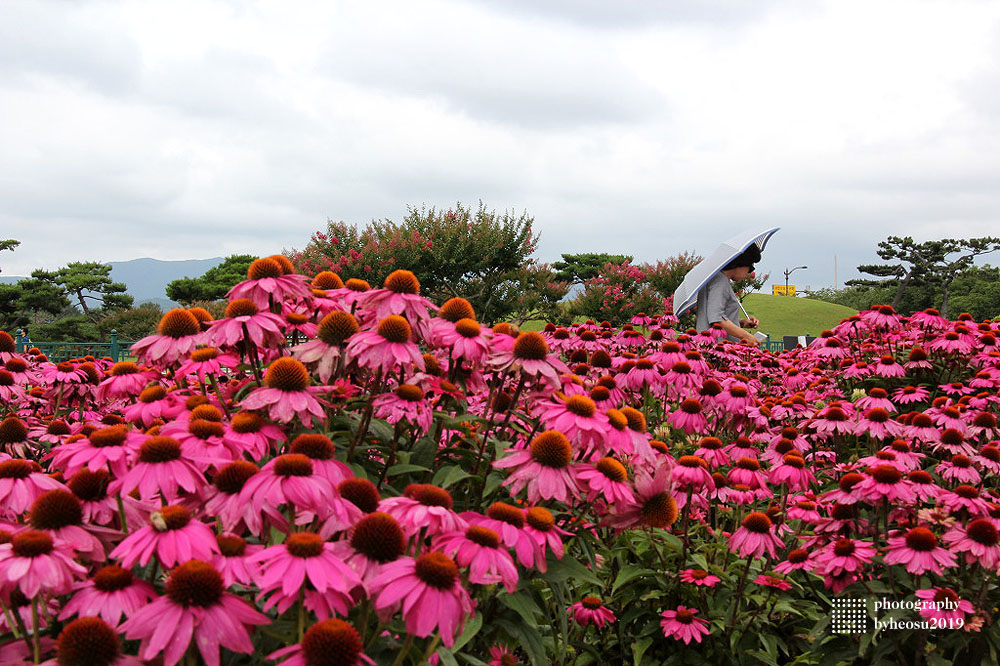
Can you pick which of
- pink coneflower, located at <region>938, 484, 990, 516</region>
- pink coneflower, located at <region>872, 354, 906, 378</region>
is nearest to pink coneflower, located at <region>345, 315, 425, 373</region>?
pink coneflower, located at <region>938, 484, 990, 516</region>

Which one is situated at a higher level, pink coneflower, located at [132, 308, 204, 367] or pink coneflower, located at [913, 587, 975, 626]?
pink coneflower, located at [132, 308, 204, 367]

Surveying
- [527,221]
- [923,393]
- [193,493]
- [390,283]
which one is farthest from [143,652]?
[527,221]

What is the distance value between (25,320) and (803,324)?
164 feet

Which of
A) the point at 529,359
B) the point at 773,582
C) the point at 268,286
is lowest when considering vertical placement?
the point at 773,582

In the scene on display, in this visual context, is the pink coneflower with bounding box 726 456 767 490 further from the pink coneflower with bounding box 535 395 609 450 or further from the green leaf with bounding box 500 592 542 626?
the green leaf with bounding box 500 592 542 626

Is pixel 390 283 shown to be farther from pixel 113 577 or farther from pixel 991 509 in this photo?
pixel 991 509

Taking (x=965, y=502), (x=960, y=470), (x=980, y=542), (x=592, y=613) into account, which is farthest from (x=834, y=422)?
(x=592, y=613)

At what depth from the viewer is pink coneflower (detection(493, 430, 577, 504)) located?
1555mm

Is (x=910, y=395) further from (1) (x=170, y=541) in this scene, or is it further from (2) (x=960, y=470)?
(1) (x=170, y=541)

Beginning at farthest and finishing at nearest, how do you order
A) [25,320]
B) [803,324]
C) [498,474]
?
[803,324]
[25,320]
[498,474]

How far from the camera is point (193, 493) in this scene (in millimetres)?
1388

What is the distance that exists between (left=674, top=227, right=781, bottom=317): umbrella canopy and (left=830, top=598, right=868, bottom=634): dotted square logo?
4.34 metres

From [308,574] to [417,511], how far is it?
0.82ft

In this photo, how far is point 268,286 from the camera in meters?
1.96
